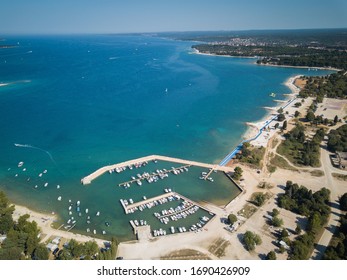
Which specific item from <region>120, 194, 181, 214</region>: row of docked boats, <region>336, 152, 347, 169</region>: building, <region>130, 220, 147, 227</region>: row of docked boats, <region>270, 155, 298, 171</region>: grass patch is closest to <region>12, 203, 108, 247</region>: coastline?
<region>130, 220, 147, 227</region>: row of docked boats

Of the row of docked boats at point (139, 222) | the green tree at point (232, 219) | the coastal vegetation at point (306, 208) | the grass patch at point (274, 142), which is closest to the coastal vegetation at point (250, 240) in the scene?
the green tree at point (232, 219)

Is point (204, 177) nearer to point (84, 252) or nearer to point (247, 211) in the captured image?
point (247, 211)

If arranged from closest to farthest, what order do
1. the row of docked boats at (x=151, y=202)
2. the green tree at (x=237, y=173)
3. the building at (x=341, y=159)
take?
the row of docked boats at (x=151, y=202) < the green tree at (x=237, y=173) < the building at (x=341, y=159)

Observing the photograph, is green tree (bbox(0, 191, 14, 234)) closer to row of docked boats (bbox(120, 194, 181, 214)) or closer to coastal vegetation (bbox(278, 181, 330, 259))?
row of docked boats (bbox(120, 194, 181, 214))

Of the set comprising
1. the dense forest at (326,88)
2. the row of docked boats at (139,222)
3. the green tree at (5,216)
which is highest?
the dense forest at (326,88)

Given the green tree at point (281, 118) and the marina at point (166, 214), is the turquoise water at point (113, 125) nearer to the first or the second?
the marina at point (166, 214)

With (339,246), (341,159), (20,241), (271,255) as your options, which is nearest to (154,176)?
(20,241)
